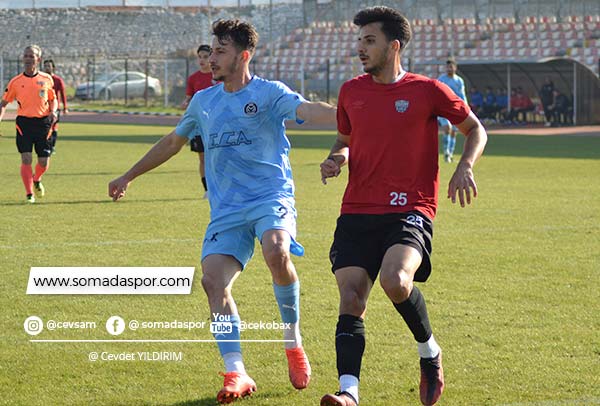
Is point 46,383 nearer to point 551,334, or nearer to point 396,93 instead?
point 396,93

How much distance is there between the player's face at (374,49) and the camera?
6020 mm

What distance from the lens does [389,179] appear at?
5.94 m

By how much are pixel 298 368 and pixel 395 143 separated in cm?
135

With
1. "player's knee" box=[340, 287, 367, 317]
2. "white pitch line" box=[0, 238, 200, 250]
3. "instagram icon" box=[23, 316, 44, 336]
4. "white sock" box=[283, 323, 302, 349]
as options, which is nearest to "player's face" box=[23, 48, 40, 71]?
"white pitch line" box=[0, 238, 200, 250]

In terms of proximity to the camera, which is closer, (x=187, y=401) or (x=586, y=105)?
(x=187, y=401)

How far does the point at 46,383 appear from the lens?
6445 mm

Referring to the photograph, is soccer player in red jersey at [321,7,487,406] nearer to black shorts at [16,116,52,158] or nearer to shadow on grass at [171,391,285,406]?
shadow on grass at [171,391,285,406]

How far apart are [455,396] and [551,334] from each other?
5.59ft

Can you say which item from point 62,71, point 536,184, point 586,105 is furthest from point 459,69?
point 62,71

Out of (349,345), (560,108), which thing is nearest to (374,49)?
(349,345)

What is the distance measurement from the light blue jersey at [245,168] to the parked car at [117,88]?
52646 millimetres

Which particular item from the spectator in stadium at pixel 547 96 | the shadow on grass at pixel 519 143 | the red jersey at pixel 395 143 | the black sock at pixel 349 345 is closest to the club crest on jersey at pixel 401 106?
the red jersey at pixel 395 143

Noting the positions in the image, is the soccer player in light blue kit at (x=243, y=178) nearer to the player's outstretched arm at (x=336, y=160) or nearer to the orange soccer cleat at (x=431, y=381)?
the player's outstretched arm at (x=336, y=160)

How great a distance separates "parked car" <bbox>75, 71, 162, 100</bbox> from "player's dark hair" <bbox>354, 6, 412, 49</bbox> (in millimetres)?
53106
